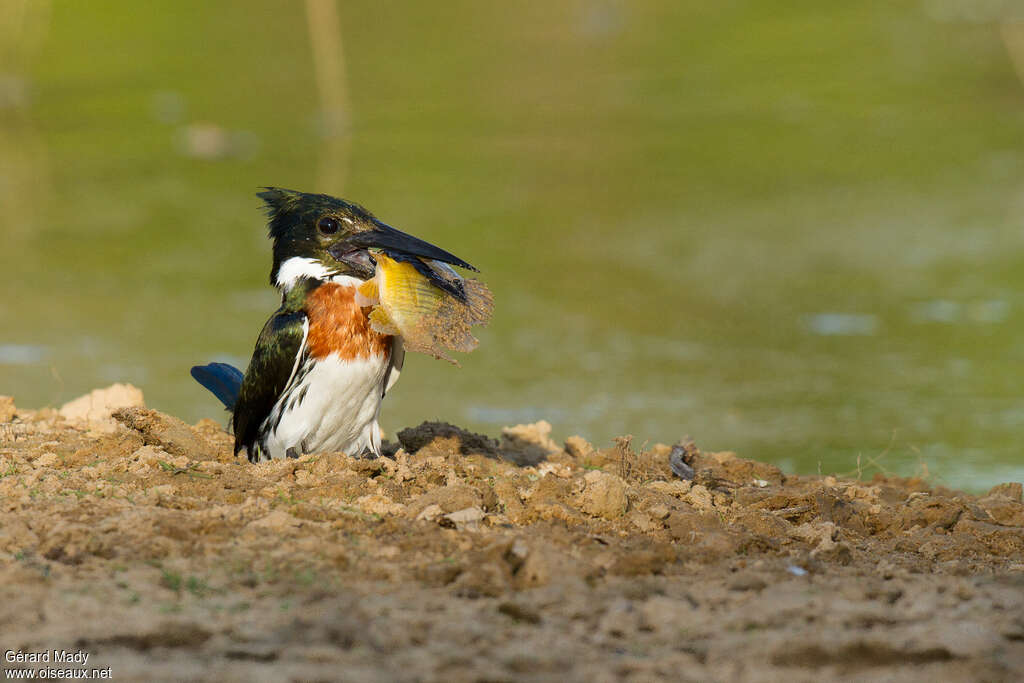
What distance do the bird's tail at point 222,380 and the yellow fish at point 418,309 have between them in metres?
1.17

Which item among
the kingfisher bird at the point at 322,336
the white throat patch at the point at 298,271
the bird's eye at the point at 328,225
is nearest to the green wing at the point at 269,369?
the kingfisher bird at the point at 322,336

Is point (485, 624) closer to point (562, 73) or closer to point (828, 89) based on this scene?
point (828, 89)

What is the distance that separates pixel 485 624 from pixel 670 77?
55.4 feet

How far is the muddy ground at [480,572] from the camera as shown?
301 centimetres

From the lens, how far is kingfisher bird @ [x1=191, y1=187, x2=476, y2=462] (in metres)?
4.81

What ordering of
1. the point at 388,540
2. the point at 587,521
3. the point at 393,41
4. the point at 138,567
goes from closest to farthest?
the point at 138,567, the point at 388,540, the point at 587,521, the point at 393,41

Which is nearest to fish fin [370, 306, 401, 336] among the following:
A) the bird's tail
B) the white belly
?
the white belly

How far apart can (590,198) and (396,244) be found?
8.95m

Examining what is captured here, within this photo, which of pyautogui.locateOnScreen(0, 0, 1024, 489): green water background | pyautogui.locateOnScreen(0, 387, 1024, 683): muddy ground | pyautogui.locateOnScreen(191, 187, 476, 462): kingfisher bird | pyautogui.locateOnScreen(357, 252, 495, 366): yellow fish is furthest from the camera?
pyautogui.locateOnScreen(0, 0, 1024, 489): green water background

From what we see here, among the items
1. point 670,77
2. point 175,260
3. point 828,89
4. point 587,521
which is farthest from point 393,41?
point 587,521

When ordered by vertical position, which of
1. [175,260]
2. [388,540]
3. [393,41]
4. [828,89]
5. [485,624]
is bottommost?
[485,624]

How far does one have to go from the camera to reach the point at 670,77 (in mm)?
19250

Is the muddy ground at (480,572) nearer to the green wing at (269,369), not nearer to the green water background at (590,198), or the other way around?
the green wing at (269,369)

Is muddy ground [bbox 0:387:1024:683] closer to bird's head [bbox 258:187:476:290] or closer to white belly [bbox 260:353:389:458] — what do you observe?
white belly [bbox 260:353:389:458]
